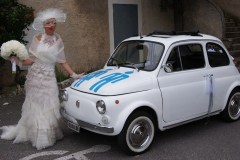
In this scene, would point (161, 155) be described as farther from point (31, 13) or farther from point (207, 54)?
point (31, 13)

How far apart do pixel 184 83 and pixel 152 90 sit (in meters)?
0.68

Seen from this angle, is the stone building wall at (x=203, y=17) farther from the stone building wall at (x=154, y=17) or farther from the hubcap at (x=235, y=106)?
the hubcap at (x=235, y=106)

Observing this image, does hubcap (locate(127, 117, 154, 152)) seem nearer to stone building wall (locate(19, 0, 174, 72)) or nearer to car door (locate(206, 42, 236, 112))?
car door (locate(206, 42, 236, 112))

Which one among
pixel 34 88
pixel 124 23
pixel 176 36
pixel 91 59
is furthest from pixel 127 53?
pixel 124 23


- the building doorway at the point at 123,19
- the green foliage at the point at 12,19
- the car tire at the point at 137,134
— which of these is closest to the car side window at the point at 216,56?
the car tire at the point at 137,134

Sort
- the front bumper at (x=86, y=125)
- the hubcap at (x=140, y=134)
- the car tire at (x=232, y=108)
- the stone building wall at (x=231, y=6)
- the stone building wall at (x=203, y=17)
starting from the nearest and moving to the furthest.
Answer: the front bumper at (x=86, y=125) < the hubcap at (x=140, y=134) < the car tire at (x=232, y=108) < the stone building wall at (x=203, y=17) < the stone building wall at (x=231, y=6)

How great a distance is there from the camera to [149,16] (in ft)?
41.4

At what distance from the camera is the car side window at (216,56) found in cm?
620

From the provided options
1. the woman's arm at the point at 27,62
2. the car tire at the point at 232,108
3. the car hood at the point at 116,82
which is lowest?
the car tire at the point at 232,108

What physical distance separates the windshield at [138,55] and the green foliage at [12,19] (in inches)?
137

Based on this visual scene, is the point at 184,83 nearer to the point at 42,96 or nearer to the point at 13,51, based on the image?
the point at 42,96

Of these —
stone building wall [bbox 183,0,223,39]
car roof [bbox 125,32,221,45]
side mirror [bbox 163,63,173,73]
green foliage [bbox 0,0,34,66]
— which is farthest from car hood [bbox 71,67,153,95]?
stone building wall [bbox 183,0,223,39]

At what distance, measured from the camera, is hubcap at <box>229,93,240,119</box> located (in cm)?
654

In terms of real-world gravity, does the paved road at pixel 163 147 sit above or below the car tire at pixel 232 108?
below
